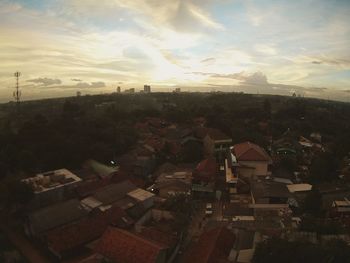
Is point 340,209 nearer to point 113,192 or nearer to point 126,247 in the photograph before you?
point 126,247

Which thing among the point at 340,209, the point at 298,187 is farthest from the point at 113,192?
the point at 340,209

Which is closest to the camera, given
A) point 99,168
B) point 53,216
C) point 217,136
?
point 53,216

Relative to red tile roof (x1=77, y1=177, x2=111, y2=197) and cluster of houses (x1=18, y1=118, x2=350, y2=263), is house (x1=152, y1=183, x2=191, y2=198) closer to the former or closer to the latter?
cluster of houses (x1=18, y1=118, x2=350, y2=263)

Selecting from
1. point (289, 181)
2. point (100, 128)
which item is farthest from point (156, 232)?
point (100, 128)

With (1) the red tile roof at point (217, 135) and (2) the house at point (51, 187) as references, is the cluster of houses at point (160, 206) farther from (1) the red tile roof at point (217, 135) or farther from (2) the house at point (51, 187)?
(1) the red tile roof at point (217, 135)

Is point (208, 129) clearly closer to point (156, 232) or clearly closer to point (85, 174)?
point (85, 174)

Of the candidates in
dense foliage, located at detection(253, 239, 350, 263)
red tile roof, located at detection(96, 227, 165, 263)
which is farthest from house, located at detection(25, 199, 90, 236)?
dense foliage, located at detection(253, 239, 350, 263)

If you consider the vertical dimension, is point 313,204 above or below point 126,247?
above

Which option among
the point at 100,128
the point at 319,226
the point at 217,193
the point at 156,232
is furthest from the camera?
the point at 100,128
